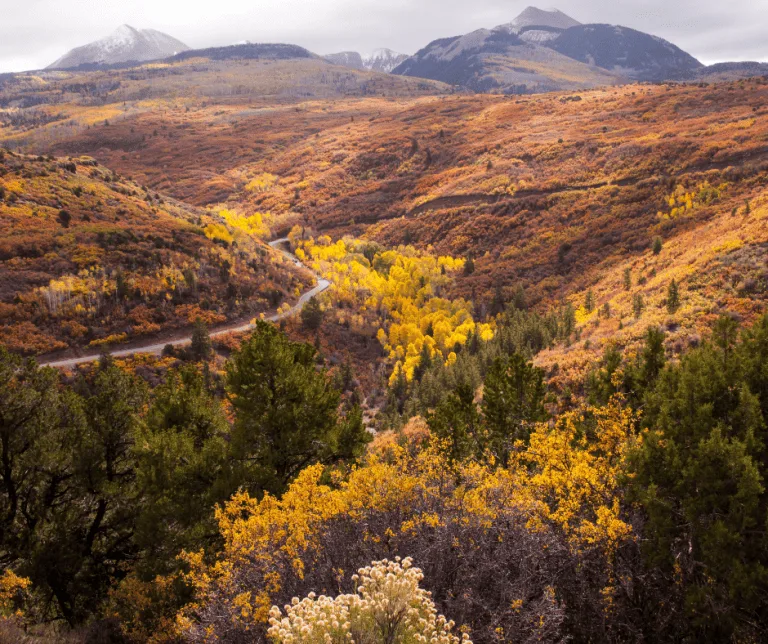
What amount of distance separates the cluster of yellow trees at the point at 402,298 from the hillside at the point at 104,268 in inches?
453

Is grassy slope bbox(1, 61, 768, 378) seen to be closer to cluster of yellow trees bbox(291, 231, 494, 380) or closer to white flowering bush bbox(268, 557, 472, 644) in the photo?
cluster of yellow trees bbox(291, 231, 494, 380)

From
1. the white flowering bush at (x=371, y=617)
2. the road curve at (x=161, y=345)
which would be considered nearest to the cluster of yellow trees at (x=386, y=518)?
the white flowering bush at (x=371, y=617)

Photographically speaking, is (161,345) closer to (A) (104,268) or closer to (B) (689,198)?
(A) (104,268)

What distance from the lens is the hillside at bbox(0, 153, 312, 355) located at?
54875 millimetres

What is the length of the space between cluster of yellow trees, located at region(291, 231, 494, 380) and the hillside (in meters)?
11.5

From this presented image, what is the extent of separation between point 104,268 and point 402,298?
152 feet

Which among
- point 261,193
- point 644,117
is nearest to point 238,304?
point 261,193

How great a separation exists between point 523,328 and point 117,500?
5155 centimetres

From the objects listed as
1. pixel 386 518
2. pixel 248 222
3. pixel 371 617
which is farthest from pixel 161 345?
pixel 248 222

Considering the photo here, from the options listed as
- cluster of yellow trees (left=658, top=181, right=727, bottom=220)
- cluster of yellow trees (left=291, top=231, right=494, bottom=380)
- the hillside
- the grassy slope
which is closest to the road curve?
the hillside

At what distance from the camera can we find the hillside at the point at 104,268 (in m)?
54.9

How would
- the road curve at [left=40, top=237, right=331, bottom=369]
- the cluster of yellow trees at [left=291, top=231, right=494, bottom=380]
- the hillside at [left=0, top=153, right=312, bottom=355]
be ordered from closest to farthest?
the road curve at [left=40, top=237, right=331, bottom=369] → the hillside at [left=0, top=153, right=312, bottom=355] → the cluster of yellow trees at [left=291, top=231, right=494, bottom=380]

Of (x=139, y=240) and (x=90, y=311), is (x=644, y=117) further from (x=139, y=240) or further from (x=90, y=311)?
(x=90, y=311)

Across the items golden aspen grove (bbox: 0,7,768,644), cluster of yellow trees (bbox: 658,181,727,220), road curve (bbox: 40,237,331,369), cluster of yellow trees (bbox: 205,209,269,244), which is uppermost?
cluster of yellow trees (bbox: 658,181,727,220)
